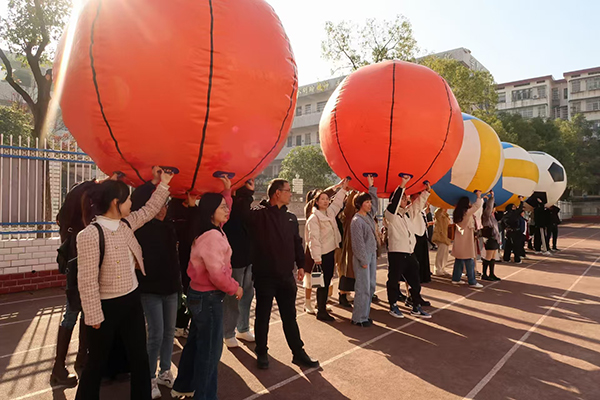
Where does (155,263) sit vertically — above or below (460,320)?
above

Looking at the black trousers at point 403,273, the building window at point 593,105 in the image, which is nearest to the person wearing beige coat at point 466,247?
the black trousers at point 403,273

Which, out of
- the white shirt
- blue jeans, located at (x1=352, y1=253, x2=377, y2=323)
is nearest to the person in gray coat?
blue jeans, located at (x1=352, y1=253, x2=377, y2=323)

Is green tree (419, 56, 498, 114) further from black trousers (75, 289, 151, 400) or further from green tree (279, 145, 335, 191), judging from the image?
black trousers (75, 289, 151, 400)

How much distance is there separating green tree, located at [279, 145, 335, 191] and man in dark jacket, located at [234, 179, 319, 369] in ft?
82.6

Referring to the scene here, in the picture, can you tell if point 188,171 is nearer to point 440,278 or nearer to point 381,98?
point 381,98

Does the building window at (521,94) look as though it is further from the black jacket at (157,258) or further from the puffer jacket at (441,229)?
the black jacket at (157,258)

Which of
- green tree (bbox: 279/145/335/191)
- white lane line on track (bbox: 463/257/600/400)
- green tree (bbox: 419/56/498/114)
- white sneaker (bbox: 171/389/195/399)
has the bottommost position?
white lane line on track (bbox: 463/257/600/400)

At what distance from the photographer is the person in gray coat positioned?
500 centimetres

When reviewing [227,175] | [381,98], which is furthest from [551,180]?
[227,175]

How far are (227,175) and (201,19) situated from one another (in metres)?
1.02

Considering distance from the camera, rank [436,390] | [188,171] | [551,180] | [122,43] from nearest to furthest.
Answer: [122,43], [188,171], [436,390], [551,180]

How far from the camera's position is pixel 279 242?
12.3 feet

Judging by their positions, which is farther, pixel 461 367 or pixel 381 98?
pixel 381 98

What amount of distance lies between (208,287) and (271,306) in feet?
3.24
